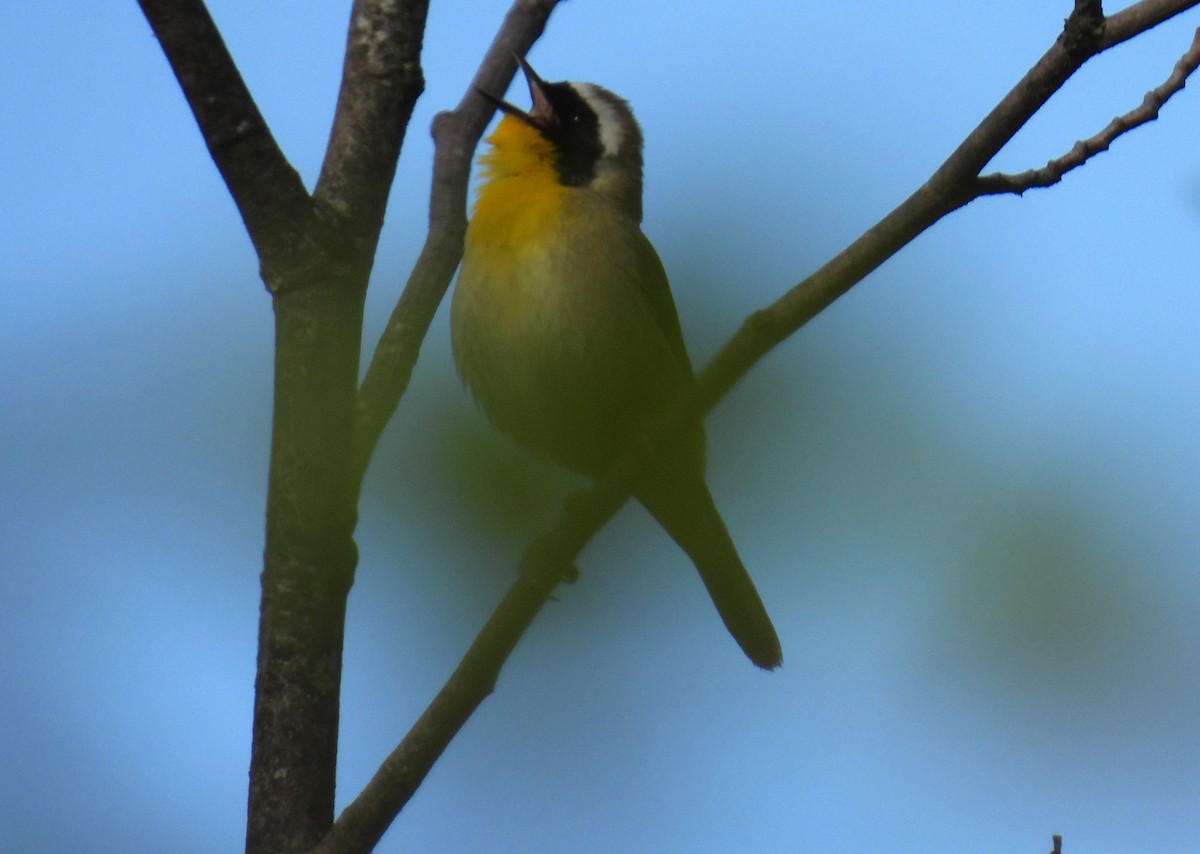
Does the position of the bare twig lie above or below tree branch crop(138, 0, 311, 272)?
above

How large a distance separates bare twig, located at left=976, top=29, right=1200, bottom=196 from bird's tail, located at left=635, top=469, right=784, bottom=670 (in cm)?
102

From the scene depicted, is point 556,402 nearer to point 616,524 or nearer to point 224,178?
point 224,178

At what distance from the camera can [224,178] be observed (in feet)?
9.44

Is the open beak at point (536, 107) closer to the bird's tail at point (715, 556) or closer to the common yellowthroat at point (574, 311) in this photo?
the common yellowthroat at point (574, 311)

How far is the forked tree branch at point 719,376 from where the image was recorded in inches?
77.1

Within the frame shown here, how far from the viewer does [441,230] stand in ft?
13.0

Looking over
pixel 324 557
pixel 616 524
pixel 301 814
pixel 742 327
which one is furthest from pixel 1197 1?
pixel 301 814

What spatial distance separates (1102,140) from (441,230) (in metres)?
1.99

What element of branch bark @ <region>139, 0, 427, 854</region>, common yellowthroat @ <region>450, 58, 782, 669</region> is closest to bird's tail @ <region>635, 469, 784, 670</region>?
common yellowthroat @ <region>450, 58, 782, 669</region>

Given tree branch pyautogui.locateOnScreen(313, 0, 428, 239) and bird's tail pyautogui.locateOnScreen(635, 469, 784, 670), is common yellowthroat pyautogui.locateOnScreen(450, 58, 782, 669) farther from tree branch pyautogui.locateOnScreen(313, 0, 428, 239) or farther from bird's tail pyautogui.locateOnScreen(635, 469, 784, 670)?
tree branch pyautogui.locateOnScreen(313, 0, 428, 239)

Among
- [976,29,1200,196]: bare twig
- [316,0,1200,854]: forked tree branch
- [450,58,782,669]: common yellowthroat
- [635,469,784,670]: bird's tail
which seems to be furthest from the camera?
[450,58,782,669]: common yellowthroat

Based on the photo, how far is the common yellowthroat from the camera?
3.88 metres

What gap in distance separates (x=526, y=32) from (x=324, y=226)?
6.26 feet

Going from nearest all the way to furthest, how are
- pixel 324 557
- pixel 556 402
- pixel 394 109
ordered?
pixel 324 557 < pixel 394 109 < pixel 556 402
